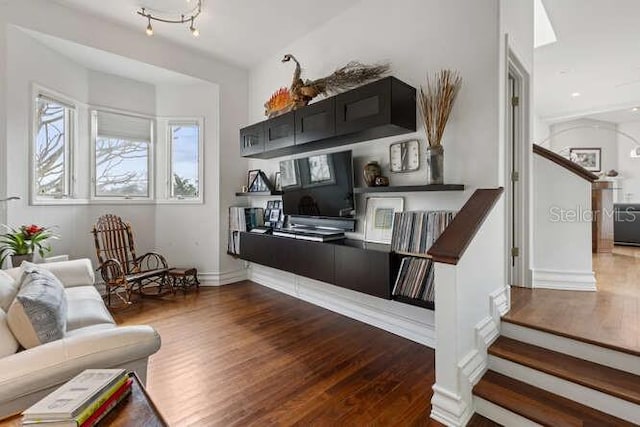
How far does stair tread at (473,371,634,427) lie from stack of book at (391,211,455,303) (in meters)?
0.63

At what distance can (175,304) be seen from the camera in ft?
12.0

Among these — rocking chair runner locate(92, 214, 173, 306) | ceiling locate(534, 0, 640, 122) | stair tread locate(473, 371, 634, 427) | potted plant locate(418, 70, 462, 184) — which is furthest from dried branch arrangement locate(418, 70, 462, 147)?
rocking chair runner locate(92, 214, 173, 306)

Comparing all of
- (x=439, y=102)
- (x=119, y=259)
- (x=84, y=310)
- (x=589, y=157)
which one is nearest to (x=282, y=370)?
(x=84, y=310)

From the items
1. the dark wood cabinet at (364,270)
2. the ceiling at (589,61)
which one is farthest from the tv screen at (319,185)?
the ceiling at (589,61)

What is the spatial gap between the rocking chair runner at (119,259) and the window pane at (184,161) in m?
0.90

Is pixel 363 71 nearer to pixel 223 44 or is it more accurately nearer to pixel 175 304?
pixel 223 44

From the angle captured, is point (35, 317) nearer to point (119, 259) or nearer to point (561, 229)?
point (119, 259)

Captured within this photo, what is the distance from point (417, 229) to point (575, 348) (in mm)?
1194

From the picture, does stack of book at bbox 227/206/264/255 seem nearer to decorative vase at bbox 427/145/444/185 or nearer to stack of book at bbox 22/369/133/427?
decorative vase at bbox 427/145/444/185

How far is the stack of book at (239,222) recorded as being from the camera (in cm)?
438

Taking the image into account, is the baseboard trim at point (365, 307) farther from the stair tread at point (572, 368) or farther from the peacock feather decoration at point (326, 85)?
the peacock feather decoration at point (326, 85)

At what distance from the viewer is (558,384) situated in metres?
1.71

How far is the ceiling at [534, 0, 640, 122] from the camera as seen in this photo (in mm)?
3396

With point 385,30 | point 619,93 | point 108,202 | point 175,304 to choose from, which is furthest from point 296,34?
point 619,93
